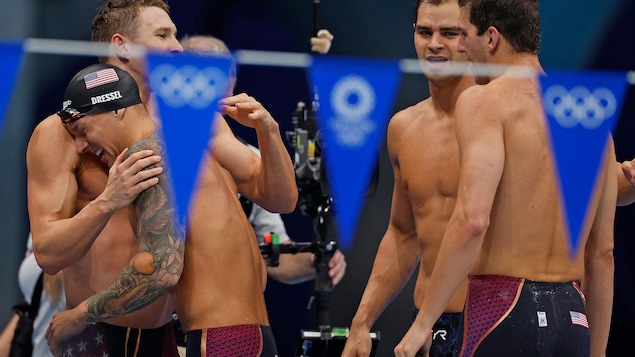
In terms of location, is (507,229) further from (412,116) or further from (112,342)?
(112,342)

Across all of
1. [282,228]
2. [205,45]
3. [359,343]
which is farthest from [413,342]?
[205,45]

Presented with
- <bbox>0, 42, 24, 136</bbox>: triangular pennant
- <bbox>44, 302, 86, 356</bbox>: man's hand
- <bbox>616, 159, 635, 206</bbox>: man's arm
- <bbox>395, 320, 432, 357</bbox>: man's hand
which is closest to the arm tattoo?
<bbox>44, 302, 86, 356</bbox>: man's hand

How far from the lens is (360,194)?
490cm

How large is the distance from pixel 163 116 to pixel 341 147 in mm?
1060

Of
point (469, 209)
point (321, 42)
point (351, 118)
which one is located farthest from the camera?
point (351, 118)

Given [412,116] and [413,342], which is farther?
[412,116]

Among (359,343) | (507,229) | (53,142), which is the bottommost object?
(359,343)

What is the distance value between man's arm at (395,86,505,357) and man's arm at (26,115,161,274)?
3.21 ft

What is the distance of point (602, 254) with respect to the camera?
3.53 m

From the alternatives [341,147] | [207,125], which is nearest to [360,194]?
[341,147]

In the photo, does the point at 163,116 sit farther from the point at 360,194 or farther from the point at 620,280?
the point at 620,280

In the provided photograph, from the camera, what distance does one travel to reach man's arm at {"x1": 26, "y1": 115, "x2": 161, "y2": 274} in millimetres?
3211

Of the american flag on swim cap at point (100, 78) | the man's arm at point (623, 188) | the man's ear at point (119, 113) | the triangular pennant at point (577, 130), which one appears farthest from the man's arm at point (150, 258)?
the man's arm at point (623, 188)

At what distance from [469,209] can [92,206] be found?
1.23 metres
